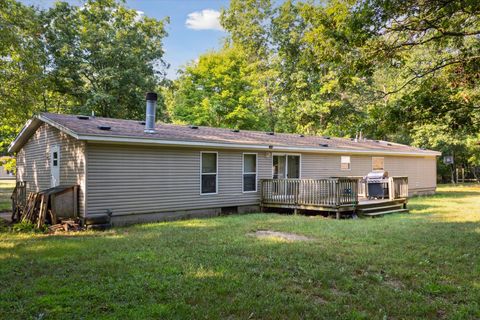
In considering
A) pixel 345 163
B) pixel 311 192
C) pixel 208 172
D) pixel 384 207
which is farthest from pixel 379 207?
pixel 208 172

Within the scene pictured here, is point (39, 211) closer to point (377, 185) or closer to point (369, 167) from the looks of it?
point (377, 185)

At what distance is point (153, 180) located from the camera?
10.6 metres

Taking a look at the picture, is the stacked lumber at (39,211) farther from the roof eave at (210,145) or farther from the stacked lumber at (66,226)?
the roof eave at (210,145)

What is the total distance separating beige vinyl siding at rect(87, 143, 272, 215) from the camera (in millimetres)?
9508

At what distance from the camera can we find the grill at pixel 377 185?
1403 cm

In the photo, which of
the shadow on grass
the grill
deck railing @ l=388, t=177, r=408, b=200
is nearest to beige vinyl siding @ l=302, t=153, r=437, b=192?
the grill

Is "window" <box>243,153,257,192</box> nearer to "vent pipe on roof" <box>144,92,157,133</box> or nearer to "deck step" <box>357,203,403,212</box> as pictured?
"vent pipe on roof" <box>144,92,157,133</box>

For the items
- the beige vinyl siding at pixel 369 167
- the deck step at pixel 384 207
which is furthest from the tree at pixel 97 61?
the deck step at pixel 384 207

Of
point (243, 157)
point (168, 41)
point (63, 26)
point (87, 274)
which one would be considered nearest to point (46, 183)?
point (243, 157)

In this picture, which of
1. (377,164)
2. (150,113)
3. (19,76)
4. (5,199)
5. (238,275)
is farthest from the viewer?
(377,164)

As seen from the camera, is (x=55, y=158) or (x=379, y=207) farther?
(x=379, y=207)

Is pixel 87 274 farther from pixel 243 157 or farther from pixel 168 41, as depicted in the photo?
pixel 168 41

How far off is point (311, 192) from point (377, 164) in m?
8.22

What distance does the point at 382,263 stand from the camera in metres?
5.78
